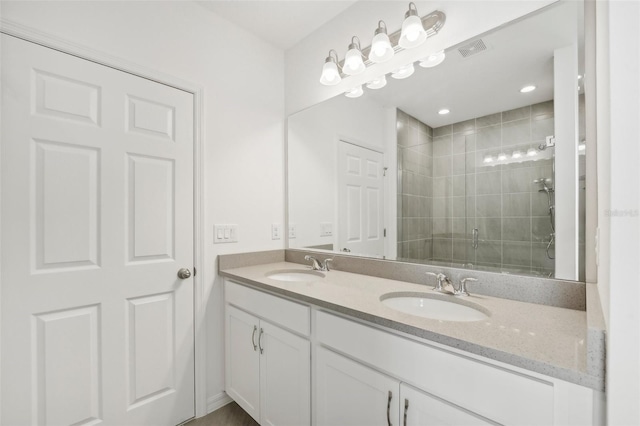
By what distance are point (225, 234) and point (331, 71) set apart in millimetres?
1249

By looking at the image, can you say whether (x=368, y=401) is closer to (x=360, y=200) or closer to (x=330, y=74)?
(x=360, y=200)

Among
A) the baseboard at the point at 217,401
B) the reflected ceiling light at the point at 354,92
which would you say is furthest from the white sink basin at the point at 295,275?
the reflected ceiling light at the point at 354,92

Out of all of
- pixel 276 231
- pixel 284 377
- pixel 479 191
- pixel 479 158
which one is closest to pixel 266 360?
pixel 284 377

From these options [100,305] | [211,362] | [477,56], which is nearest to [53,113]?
[100,305]

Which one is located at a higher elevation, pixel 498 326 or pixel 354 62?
pixel 354 62

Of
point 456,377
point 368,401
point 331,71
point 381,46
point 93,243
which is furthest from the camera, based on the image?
point 331,71

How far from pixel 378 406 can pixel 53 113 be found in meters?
1.84

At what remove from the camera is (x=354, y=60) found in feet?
5.36

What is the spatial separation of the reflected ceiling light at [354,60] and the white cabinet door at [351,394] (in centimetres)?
152

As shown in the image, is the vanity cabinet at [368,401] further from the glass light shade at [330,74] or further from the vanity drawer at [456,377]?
the glass light shade at [330,74]

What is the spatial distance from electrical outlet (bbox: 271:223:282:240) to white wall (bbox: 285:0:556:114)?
0.89m

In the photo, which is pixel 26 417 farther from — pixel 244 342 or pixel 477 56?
pixel 477 56

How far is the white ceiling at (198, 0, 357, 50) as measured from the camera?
1.74m

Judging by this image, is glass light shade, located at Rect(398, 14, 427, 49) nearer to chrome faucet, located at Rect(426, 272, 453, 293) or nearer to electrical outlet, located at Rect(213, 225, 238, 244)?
chrome faucet, located at Rect(426, 272, 453, 293)
